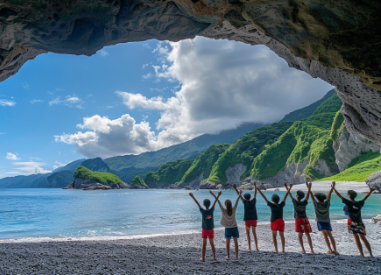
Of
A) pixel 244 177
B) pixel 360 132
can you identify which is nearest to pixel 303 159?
pixel 244 177

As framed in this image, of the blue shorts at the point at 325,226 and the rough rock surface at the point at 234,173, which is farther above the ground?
the blue shorts at the point at 325,226

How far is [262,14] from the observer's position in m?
6.49

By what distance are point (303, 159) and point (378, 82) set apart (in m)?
100

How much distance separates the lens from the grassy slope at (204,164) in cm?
15738

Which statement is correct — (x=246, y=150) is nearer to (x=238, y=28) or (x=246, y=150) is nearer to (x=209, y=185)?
(x=209, y=185)

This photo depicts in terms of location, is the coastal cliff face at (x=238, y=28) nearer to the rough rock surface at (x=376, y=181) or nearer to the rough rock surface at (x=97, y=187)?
the rough rock surface at (x=376, y=181)

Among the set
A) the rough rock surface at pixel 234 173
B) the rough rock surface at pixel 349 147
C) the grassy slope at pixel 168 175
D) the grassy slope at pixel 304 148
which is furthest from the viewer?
the grassy slope at pixel 168 175

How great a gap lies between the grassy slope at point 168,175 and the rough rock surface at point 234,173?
60646 mm

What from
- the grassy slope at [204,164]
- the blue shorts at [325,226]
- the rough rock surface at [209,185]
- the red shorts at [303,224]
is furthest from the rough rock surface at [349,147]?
the grassy slope at [204,164]

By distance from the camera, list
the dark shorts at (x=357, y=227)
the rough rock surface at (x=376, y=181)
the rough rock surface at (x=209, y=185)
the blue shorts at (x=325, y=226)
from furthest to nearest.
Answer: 1. the rough rock surface at (x=209, y=185)
2. the rough rock surface at (x=376, y=181)
3. the blue shorts at (x=325, y=226)
4. the dark shorts at (x=357, y=227)

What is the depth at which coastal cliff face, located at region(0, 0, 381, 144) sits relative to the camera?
532cm

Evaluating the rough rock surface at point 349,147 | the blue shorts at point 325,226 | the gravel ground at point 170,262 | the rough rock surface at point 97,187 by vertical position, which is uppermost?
the rough rock surface at point 349,147

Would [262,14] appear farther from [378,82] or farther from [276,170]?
[276,170]

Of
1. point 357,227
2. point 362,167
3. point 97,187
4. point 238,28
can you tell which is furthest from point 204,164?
point 357,227
